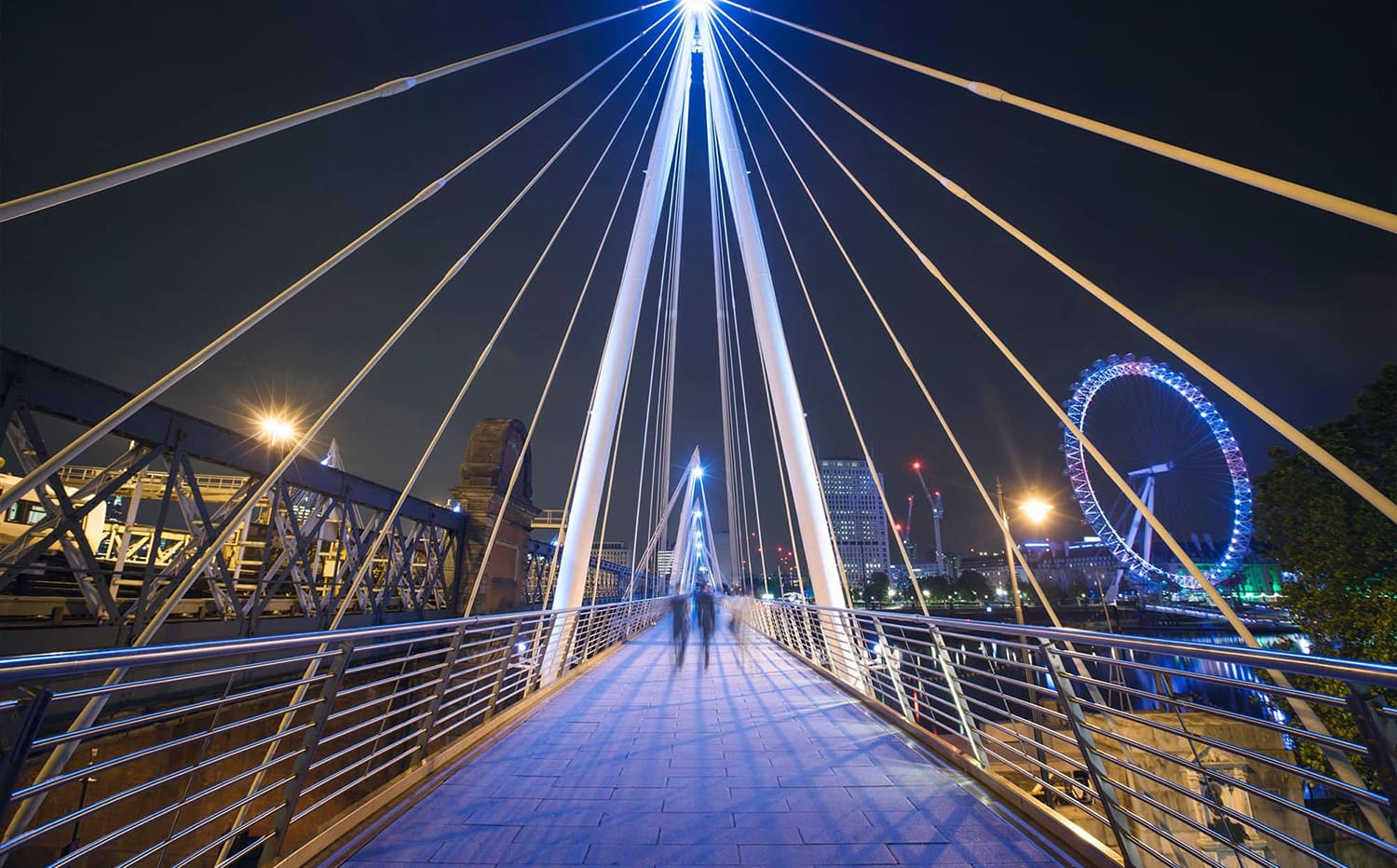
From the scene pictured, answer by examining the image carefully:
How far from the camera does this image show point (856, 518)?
117750mm

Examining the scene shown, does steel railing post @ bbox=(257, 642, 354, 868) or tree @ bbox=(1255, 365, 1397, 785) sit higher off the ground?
tree @ bbox=(1255, 365, 1397, 785)

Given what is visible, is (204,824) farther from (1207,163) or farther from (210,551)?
(1207,163)

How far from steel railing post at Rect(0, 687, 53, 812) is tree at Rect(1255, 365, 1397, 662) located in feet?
71.2

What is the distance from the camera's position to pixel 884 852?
3.64 m

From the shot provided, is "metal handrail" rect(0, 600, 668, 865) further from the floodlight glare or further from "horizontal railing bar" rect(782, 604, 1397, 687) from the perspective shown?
the floodlight glare

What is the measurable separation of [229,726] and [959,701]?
5.12 metres

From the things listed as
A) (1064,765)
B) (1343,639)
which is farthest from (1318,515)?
(1064,765)

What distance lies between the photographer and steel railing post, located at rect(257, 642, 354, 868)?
A: 338cm

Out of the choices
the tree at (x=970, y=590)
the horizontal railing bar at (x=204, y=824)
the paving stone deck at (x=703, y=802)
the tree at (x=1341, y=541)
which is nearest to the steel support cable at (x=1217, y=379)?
the paving stone deck at (x=703, y=802)

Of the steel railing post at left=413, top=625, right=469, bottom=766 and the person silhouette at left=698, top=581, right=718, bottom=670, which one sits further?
the person silhouette at left=698, top=581, right=718, bottom=670

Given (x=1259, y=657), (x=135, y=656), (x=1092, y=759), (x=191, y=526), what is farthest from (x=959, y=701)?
(x=191, y=526)

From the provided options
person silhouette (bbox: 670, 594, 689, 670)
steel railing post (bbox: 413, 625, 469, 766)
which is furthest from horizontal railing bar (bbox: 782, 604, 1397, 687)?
person silhouette (bbox: 670, 594, 689, 670)

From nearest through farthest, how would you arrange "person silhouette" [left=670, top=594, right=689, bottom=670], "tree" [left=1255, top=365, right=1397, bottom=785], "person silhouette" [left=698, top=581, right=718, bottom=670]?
1. "person silhouette" [left=670, top=594, right=689, bottom=670]
2. "person silhouette" [left=698, top=581, right=718, bottom=670]
3. "tree" [left=1255, top=365, right=1397, bottom=785]

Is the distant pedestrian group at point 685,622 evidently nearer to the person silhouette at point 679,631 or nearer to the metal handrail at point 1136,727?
the person silhouette at point 679,631
